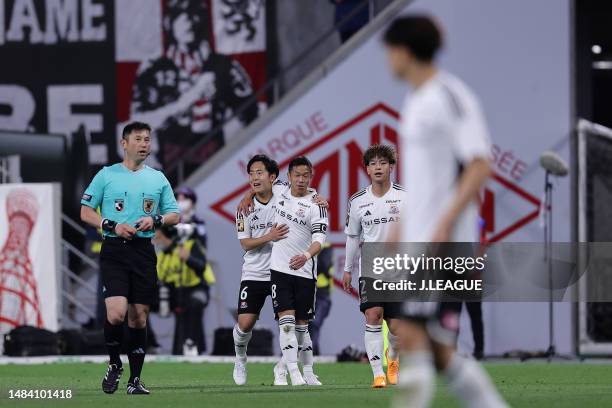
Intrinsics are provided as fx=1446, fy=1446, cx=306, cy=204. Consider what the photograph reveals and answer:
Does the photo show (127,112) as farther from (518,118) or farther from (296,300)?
(296,300)

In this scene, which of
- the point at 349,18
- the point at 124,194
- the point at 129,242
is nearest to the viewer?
the point at 129,242

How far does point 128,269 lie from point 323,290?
332 inches

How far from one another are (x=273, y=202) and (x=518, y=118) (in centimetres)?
824

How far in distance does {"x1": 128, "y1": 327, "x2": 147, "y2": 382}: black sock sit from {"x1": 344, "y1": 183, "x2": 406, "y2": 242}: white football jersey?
7.43 ft

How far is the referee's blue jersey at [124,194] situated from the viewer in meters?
11.8

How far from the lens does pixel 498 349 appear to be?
2080 cm

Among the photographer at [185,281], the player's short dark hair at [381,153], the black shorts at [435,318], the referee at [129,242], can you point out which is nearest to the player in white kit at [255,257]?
the player's short dark hair at [381,153]

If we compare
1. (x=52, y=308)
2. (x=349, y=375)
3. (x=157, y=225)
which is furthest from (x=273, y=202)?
(x=52, y=308)

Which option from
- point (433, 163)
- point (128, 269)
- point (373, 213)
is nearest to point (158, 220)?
point (128, 269)

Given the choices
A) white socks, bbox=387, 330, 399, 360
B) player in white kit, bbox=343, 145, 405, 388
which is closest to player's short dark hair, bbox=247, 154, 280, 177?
player in white kit, bbox=343, 145, 405, 388

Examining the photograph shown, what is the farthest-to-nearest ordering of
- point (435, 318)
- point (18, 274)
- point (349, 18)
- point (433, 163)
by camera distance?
point (349, 18) → point (18, 274) → point (435, 318) → point (433, 163)

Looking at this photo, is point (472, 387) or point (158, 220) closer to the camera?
point (472, 387)

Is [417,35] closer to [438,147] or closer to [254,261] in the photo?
[438,147]

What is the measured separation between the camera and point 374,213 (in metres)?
12.9
